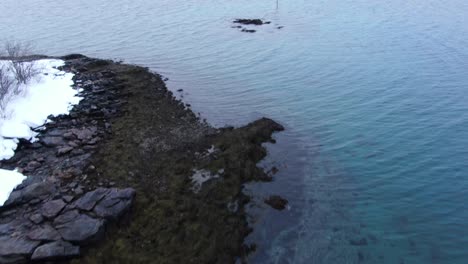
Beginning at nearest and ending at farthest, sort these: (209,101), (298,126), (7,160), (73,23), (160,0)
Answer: (7,160)
(298,126)
(209,101)
(73,23)
(160,0)

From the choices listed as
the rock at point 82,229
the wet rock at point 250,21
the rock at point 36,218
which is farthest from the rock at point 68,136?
the wet rock at point 250,21

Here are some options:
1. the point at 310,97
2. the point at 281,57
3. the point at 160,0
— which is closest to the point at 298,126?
the point at 310,97

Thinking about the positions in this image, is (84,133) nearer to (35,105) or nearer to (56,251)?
(35,105)

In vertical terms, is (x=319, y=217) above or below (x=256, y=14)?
below

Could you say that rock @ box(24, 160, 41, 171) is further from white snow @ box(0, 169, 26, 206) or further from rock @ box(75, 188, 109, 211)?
rock @ box(75, 188, 109, 211)

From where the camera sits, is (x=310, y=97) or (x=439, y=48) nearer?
(x=310, y=97)

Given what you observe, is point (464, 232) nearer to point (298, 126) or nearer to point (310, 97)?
point (298, 126)
